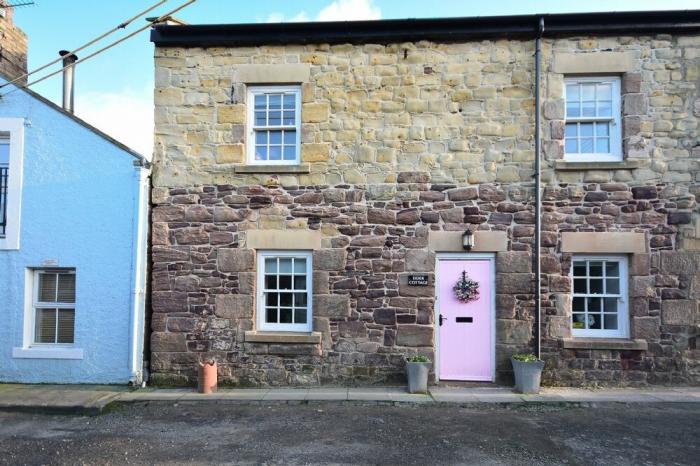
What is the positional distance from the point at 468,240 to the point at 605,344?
280 centimetres

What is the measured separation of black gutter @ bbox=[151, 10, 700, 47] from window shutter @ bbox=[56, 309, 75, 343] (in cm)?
504

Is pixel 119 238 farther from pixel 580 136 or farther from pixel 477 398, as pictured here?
pixel 580 136

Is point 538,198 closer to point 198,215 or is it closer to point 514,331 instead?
point 514,331

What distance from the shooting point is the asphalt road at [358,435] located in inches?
189

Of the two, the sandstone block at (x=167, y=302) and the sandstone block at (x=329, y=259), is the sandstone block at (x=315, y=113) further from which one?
the sandstone block at (x=167, y=302)

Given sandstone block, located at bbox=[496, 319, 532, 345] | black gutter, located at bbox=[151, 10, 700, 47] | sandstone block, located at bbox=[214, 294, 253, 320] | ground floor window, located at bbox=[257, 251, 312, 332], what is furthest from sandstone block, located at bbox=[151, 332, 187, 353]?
sandstone block, located at bbox=[496, 319, 532, 345]

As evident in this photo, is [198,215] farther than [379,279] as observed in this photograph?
Yes

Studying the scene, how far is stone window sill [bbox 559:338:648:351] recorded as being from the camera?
283 inches

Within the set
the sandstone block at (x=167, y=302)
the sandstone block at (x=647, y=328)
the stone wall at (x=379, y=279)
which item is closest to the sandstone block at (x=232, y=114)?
the stone wall at (x=379, y=279)

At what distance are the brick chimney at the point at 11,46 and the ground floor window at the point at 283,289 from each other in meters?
6.44

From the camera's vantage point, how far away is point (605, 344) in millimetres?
7223

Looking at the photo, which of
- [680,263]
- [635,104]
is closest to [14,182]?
[635,104]

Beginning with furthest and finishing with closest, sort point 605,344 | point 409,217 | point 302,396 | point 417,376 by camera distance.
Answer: point 409,217
point 605,344
point 417,376
point 302,396

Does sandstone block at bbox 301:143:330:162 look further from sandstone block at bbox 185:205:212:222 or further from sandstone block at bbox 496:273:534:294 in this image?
sandstone block at bbox 496:273:534:294
